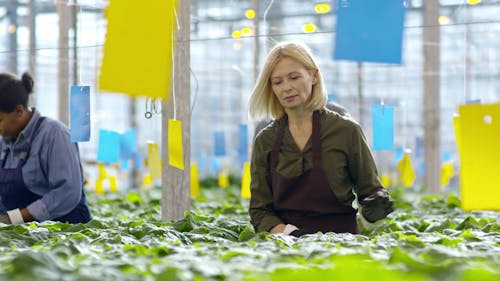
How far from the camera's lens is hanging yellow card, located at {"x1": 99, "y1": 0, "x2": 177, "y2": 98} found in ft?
14.0

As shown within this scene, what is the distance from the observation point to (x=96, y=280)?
2605 mm

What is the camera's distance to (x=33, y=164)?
6031 mm

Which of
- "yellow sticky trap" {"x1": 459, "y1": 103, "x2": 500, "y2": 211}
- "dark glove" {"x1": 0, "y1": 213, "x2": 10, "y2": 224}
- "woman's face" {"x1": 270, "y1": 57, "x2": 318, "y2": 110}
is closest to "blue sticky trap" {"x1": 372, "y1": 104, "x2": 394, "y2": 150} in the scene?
"woman's face" {"x1": 270, "y1": 57, "x2": 318, "y2": 110}

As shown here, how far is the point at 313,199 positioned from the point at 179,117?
1.67 m

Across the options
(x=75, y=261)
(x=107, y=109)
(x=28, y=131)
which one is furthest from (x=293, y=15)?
(x=107, y=109)

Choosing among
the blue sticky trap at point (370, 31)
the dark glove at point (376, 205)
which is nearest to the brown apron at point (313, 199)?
the dark glove at point (376, 205)

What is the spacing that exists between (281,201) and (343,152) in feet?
1.39

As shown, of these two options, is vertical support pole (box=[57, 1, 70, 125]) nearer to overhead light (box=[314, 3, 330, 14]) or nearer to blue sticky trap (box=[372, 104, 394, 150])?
overhead light (box=[314, 3, 330, 14])

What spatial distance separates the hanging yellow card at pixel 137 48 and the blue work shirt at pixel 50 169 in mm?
1740

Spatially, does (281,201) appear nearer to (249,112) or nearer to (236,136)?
(249,112)

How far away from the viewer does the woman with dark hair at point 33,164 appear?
5910 mm

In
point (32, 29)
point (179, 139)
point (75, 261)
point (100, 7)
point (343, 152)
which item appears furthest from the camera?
point (32, 29)

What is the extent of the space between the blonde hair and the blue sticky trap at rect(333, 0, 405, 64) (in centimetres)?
17

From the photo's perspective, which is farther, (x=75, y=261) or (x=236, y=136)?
(x=236, y=136)
